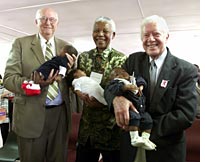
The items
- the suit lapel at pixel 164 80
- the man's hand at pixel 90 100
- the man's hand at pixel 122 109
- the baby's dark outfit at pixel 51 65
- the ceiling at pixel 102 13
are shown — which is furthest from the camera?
the ceiling at pixel 102 13

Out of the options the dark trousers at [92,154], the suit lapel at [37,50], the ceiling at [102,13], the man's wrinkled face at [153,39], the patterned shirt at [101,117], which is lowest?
the dark trousers at [92,154]

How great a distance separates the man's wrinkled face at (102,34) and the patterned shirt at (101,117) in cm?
6

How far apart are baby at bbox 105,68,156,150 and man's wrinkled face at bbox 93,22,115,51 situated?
0.47 meters

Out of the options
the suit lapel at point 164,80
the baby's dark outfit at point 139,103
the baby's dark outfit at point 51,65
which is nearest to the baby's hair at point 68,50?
the baby's dark outfit at point 51,65

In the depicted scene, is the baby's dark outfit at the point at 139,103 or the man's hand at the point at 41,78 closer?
the baby's dark outfit at the point at 139,103

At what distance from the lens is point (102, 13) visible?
444 cm

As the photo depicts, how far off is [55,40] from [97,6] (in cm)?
242

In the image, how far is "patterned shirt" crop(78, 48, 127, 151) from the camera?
1.68 meters

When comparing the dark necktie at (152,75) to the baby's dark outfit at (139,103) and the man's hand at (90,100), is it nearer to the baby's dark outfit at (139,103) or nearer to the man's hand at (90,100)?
the baby's dark outfit at (139,103)

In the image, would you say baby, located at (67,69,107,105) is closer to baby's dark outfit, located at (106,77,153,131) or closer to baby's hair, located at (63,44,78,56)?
baby's hair, located at (63,44,78,56)

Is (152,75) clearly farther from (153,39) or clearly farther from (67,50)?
(67,50)

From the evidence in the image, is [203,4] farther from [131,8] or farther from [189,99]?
[131,8]

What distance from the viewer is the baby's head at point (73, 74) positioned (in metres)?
1.71

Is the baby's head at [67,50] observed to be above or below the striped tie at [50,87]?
above
